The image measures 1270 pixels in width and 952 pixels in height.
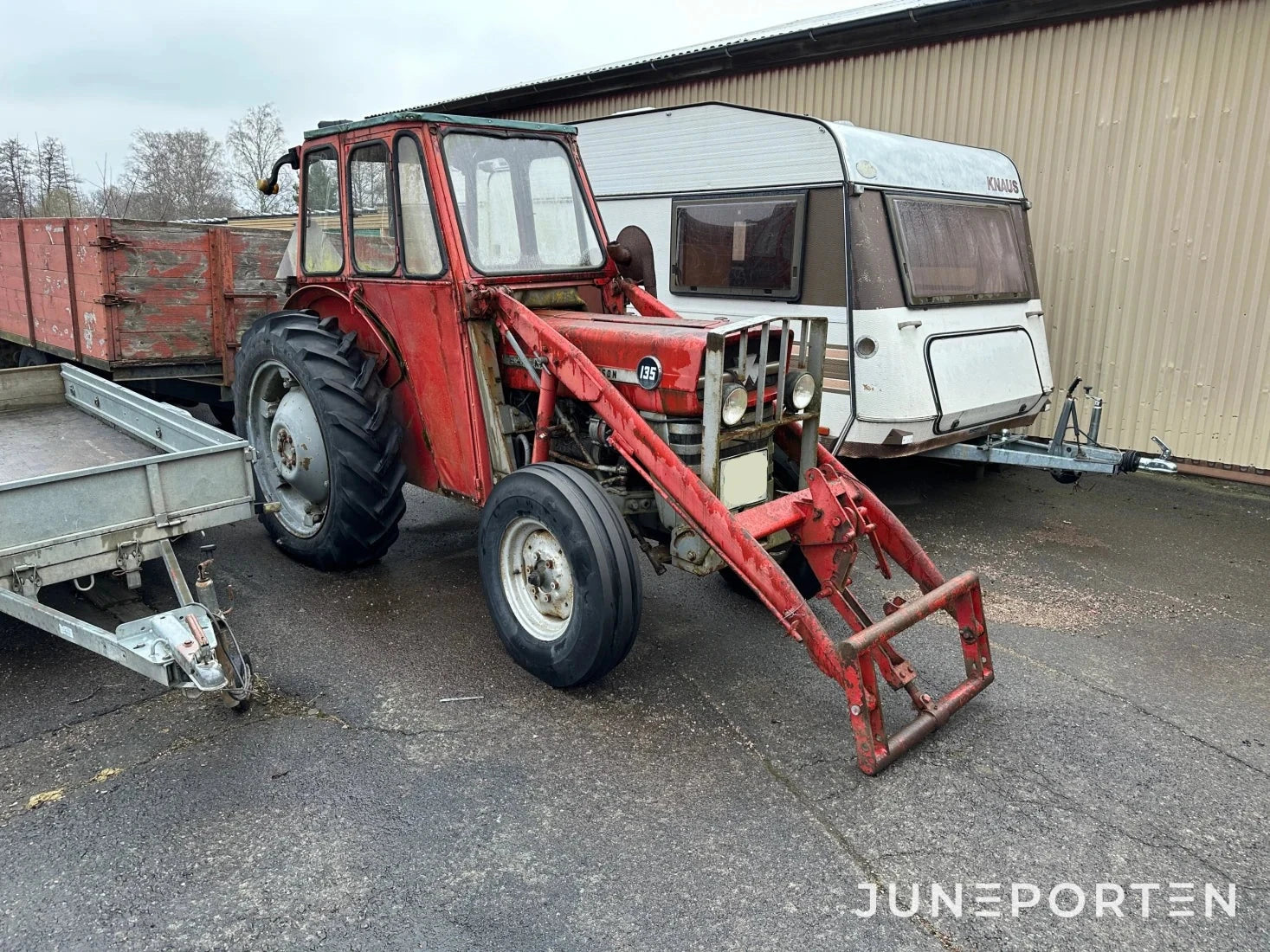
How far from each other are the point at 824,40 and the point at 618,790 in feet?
25.8

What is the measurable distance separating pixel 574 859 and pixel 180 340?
503cm

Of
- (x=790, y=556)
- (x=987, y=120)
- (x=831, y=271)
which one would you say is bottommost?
(x=790, y=556)

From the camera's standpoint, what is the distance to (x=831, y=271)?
5770 mm

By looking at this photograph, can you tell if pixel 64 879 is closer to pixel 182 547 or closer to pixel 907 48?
pixel 182 547

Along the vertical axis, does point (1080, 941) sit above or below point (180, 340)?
below

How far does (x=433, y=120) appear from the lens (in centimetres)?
414

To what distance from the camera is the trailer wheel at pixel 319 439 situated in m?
4.41

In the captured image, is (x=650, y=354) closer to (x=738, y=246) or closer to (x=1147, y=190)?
(x=738, y=246)

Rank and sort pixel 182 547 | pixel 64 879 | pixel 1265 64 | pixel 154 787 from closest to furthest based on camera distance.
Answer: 1. pixel 64 879
2. pixel 154 787
3. pixel 182 547
4. pixel 1265 64

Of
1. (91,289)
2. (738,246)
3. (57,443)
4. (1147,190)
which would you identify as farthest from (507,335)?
(1147,190)

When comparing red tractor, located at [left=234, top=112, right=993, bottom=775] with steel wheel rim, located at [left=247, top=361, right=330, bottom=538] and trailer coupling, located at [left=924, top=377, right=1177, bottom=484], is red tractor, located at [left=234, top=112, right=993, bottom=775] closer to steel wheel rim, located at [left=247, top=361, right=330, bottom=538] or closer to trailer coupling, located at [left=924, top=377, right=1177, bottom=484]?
steel wheel rim, located at [left=247, top=361, right=330, bottom=538]

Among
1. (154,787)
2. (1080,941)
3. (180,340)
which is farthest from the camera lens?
(180,340)

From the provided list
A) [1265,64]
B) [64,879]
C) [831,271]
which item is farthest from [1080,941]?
[1265,64]

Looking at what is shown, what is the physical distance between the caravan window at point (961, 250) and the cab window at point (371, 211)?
10.5ft
